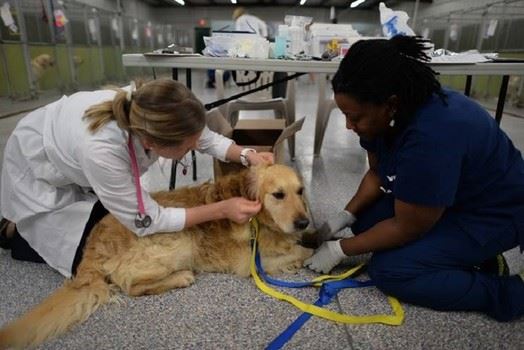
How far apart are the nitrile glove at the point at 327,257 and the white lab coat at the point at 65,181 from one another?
61 cm

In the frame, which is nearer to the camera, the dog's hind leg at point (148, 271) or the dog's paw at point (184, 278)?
the dog's hind leg at point (148, 271)

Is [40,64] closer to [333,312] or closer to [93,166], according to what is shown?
[93,166]

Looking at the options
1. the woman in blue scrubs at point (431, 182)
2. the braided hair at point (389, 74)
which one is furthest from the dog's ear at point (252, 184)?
the braided hair at point (389, 74)

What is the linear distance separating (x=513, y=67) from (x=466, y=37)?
8.99m

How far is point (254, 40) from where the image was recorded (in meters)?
2.09

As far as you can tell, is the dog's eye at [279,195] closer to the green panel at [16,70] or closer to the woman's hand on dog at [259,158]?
the woman's hand on dog at [259,158]

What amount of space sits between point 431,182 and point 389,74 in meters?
0.36

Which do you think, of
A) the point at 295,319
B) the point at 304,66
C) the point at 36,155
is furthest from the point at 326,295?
the point at 36,155

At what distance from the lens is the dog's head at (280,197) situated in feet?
4.82

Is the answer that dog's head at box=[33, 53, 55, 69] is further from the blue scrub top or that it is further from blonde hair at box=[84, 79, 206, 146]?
the blue scrub top

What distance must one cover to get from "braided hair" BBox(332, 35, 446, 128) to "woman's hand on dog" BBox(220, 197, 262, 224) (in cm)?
55

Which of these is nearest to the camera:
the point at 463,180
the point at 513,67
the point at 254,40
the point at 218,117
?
the point at 463,180

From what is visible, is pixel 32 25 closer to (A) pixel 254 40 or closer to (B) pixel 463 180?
(A) pixel 254 40

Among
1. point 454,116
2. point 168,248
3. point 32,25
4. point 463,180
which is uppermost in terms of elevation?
point 32,25
